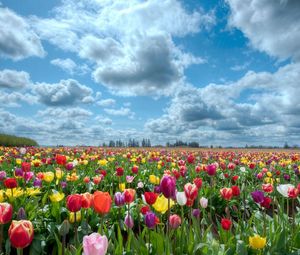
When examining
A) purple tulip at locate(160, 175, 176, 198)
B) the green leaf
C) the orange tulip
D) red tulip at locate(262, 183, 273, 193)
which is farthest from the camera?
red tulip at locate(262, 183, 273, 193)

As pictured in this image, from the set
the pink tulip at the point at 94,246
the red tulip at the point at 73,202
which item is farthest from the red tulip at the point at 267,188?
the pink tulip at the point at 94,246

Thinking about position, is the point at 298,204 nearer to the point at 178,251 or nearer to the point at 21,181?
the point at 178,251

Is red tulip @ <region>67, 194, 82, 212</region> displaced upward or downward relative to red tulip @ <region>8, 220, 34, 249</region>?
upward

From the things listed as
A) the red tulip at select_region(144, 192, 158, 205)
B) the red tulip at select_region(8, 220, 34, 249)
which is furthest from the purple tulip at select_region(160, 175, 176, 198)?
the red tulip at select_region(8, 220, 34, 249)

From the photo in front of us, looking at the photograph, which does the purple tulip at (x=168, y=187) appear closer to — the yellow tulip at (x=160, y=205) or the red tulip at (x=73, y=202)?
the yellow tulip at (x=160, y=205)

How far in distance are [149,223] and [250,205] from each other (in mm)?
4385

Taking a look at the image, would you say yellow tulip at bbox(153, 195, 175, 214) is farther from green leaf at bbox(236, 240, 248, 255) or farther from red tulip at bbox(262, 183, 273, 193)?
red tulip at bbox(262, 183, 273, 193)

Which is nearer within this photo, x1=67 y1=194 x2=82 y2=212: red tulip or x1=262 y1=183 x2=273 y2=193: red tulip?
x1=67 y1=194 x2=82 y2=212: red tulip

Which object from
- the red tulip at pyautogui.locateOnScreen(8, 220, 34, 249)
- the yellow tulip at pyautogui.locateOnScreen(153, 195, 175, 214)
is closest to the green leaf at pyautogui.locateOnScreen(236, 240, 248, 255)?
the yellow tulip at pyautogui.locateOnScreen(153, 195, 175, 214)

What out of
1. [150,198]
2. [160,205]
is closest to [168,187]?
[150,198]

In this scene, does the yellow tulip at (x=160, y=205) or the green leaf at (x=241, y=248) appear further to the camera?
the yellow tulip at (x=160, y=205)

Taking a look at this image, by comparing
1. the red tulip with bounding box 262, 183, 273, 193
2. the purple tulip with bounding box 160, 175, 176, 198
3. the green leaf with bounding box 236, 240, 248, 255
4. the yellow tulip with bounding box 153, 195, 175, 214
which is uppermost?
the purple tulip with bounding box 160, 175, 176, 198

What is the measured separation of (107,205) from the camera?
3.04 meters

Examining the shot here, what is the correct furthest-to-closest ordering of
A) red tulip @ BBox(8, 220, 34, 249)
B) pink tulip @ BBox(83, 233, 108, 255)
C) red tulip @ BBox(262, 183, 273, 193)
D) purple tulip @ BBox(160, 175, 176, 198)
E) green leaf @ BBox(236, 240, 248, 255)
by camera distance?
red tulip @ BBox(262, 183, 273, 193) → green leaf @ BBox(236, 240, 248, 255) → purple tulip @ BBox(160, 175, 176, 198) → red tulip @ BBox(8, 220, 34, 249) → pink tulip @ BBox(83, 233, 108, 255)
